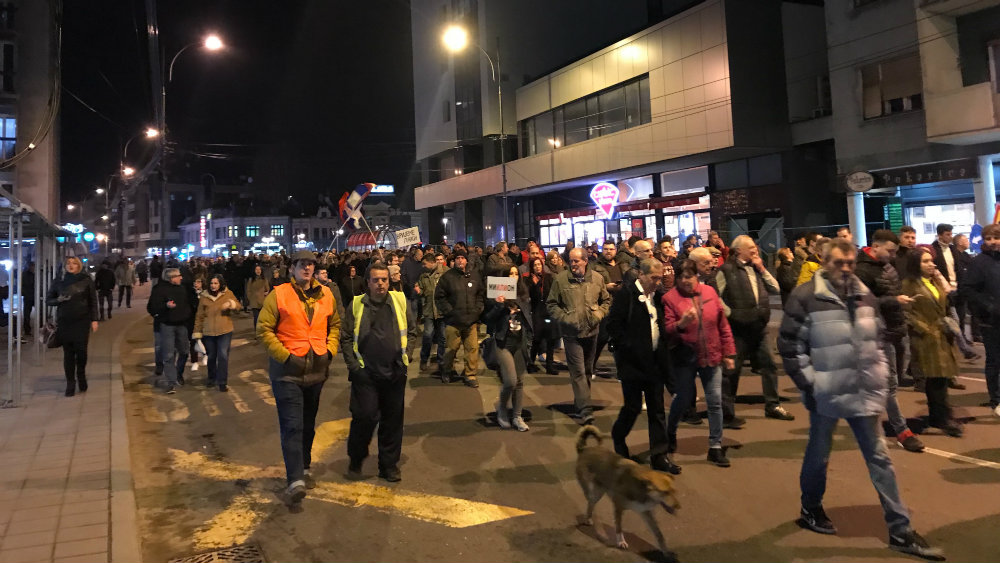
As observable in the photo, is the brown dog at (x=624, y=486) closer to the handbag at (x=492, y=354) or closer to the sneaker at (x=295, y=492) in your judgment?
the sneaker at (x=295, y=492)

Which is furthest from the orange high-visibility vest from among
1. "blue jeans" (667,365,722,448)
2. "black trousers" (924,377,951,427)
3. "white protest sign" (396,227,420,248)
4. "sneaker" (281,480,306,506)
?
"white protest sign" (396,227,420,248)

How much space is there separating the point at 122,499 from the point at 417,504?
2.30 metres

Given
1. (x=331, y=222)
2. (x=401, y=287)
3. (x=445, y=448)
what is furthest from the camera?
(x=331, y=222)

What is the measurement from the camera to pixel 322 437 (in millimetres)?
6992

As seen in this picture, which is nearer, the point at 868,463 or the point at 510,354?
the point at 868,463

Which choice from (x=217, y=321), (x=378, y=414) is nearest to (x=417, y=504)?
(x=378, y=414)

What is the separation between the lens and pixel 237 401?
8.91 m

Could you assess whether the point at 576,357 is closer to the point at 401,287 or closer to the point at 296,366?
the point at 296,366

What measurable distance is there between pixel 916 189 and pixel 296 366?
22530mm

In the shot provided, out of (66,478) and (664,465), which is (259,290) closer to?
(66,478)

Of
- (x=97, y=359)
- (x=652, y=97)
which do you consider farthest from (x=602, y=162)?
(x=97, y=359)

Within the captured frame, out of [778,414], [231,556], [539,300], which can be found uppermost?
[539,300]

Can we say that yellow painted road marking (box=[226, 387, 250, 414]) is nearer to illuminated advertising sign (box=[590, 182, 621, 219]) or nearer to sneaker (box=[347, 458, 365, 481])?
sneaker (box=[347, 458, 365, 481])

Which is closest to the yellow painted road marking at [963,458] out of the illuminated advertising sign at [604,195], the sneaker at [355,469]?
the sneaker at [355,469]
